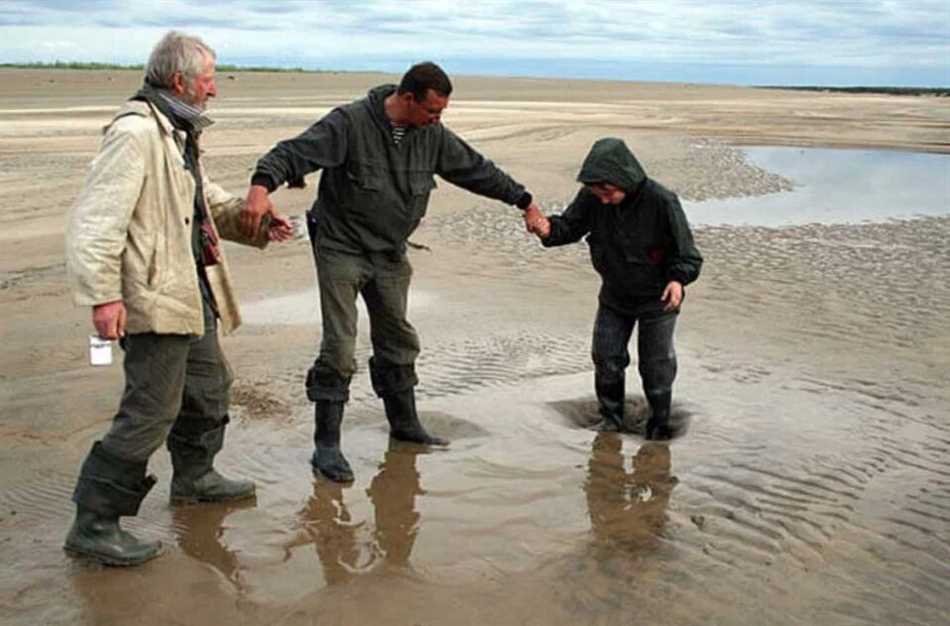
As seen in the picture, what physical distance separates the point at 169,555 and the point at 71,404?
8.30ft

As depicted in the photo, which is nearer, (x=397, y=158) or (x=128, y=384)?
(x=128, y=384)

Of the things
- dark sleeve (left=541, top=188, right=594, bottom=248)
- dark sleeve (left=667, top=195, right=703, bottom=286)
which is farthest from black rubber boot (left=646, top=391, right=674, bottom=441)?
dark sleeve (left=541, top=188, right=594, bottom=248)

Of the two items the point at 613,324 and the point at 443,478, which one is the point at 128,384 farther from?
the point at 613,324

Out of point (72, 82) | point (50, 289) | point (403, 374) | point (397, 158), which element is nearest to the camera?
point (397, 158)

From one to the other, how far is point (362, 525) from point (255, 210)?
158cm

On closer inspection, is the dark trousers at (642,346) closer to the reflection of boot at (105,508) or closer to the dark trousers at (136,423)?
the dark trousers at (136,423)

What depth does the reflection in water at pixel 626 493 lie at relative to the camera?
4.77m

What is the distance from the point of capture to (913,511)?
16.8 feet

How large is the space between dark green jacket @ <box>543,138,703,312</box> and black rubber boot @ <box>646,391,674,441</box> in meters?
0.57

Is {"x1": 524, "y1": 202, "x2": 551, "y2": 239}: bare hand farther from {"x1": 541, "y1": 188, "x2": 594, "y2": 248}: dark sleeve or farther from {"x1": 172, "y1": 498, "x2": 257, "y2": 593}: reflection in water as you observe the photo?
{"x1": 172, "y1": 498, "x2": 257, "y2": 593}: reflection in water

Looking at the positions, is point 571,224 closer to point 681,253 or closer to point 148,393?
point 681,253

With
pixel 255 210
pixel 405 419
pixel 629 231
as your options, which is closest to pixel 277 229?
pixel 255 210

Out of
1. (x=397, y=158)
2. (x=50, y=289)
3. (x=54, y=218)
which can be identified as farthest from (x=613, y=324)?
(x=54, y=218)

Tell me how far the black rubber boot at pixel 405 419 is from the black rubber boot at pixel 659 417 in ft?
4.18
